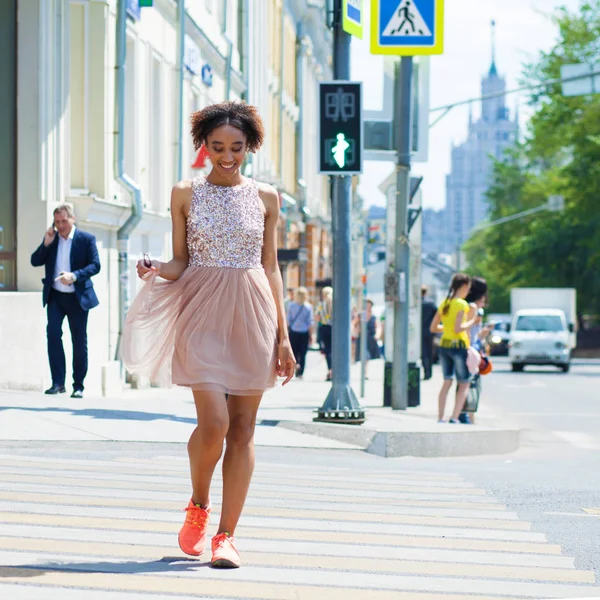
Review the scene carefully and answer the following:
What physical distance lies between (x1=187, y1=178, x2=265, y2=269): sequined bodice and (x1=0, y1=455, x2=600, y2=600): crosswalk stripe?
3.75ft

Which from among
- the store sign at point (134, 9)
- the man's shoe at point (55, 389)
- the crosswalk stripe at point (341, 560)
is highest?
the store sign at point (134, 9)

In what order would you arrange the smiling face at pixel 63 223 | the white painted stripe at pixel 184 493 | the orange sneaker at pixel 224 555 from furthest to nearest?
the smiling face at pixel 63 223 < the white painted stripe at pixel 184 493 < the orange sneaker at pixel 224 555

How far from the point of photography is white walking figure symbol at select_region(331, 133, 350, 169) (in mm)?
12516

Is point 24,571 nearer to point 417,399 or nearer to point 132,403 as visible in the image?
→ point 132,403

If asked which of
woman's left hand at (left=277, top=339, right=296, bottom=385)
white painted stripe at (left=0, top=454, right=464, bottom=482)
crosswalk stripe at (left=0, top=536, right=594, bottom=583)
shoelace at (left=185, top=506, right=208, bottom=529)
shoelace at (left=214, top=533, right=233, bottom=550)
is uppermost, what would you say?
woman's left hand at (left=277, top=339, right=296, bottom=385)

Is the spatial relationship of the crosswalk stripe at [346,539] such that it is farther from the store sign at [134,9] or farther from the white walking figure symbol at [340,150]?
the store sign at [134,9]

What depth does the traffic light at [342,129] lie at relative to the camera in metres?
12.5

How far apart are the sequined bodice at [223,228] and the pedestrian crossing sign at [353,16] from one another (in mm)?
7346

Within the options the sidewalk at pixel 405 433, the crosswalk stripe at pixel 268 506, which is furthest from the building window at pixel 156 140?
the crosswalk stripe at pixel 268 506

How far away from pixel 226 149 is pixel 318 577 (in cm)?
165

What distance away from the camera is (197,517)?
5336mm

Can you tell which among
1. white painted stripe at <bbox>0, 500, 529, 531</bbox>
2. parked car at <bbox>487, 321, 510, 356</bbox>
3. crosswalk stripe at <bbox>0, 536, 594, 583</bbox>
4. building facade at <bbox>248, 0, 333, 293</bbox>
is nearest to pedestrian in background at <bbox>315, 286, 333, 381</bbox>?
building facade at <bbox>248, 0, 333, 293</bbox>

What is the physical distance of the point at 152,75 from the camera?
2198cm

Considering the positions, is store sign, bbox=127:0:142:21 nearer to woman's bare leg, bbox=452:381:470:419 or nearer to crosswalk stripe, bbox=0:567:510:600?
woman's bare leg, bbox=452:381:470:419
